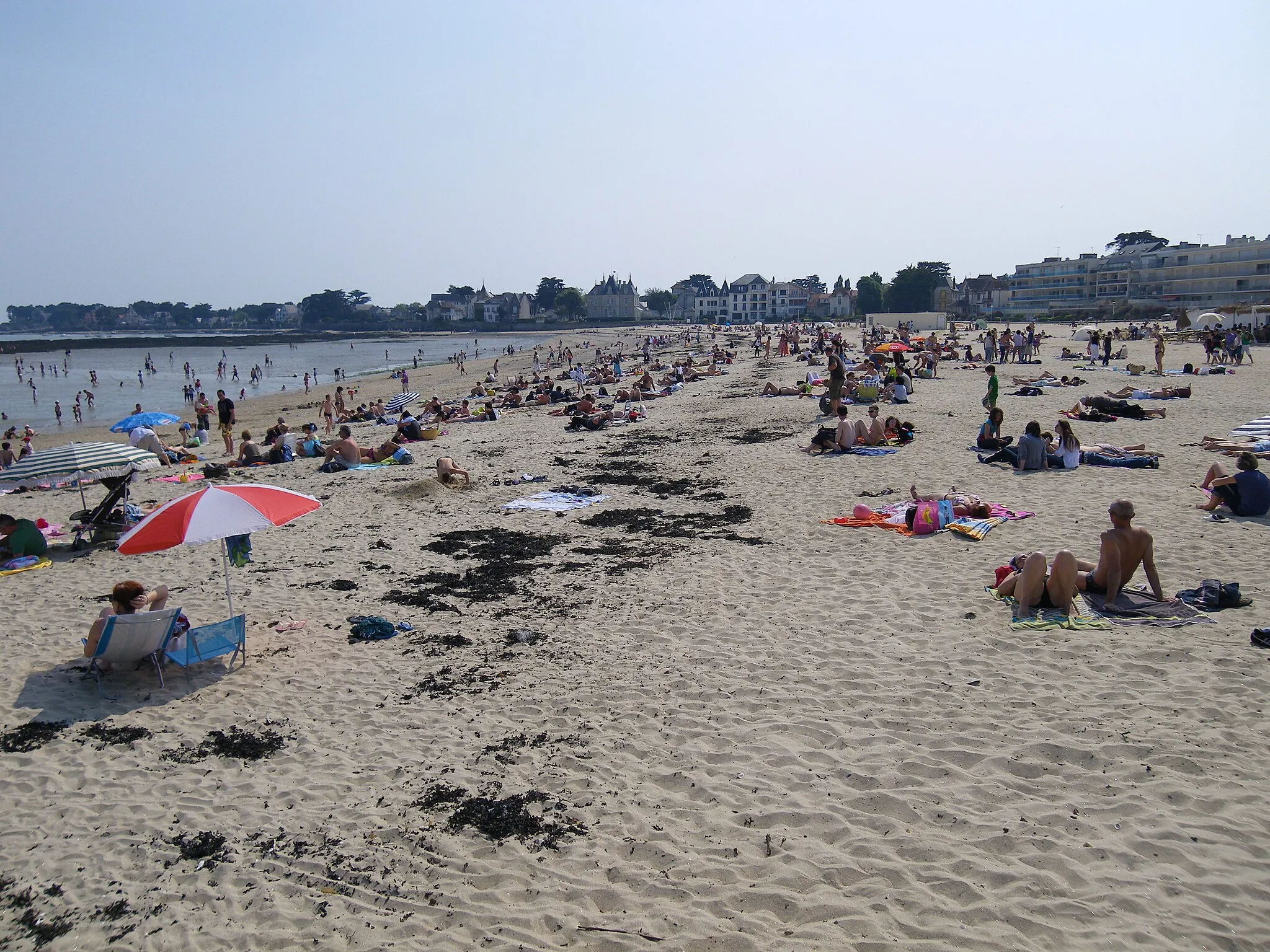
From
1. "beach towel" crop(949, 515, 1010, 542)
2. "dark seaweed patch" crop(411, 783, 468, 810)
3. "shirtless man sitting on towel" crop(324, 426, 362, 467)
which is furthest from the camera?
"shirtless man sitting on towel" crop(324, 426, 362, 467)

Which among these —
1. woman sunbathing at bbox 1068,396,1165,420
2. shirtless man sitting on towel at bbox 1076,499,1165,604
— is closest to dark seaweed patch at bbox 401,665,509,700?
shirtless man sitting on towel at bbox 1076,499,1165,604

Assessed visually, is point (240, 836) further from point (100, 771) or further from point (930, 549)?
point (930, 549)

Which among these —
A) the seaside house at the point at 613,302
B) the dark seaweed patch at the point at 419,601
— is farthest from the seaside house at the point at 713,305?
the dark seaweed patch at the point at 419,601

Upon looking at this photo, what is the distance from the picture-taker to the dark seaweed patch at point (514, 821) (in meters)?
4.10

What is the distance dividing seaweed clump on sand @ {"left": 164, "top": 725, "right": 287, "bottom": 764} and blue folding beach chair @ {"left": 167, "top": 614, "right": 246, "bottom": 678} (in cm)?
101

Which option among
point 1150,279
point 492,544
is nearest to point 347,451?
point 492,544

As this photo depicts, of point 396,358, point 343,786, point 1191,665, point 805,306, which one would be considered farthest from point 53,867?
point 805,306

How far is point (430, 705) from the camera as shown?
5.62 metres

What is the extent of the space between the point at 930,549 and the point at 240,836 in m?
7.00

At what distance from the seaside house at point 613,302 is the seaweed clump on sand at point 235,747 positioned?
15543cm

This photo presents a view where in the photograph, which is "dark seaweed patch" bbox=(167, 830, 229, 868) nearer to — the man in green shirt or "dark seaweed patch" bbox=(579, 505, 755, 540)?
"dark seaweed patch" bbox=(579, 505, 755, 540)

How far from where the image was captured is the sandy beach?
3498 mm

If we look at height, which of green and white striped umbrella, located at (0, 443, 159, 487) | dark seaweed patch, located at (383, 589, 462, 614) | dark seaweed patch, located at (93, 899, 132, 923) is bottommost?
dark seaweed patch, located at (93, 899, 132, 923)

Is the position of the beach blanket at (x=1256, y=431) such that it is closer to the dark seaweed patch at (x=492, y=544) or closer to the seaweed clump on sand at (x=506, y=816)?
the dark seaweed patch at (x=492, y=544)
